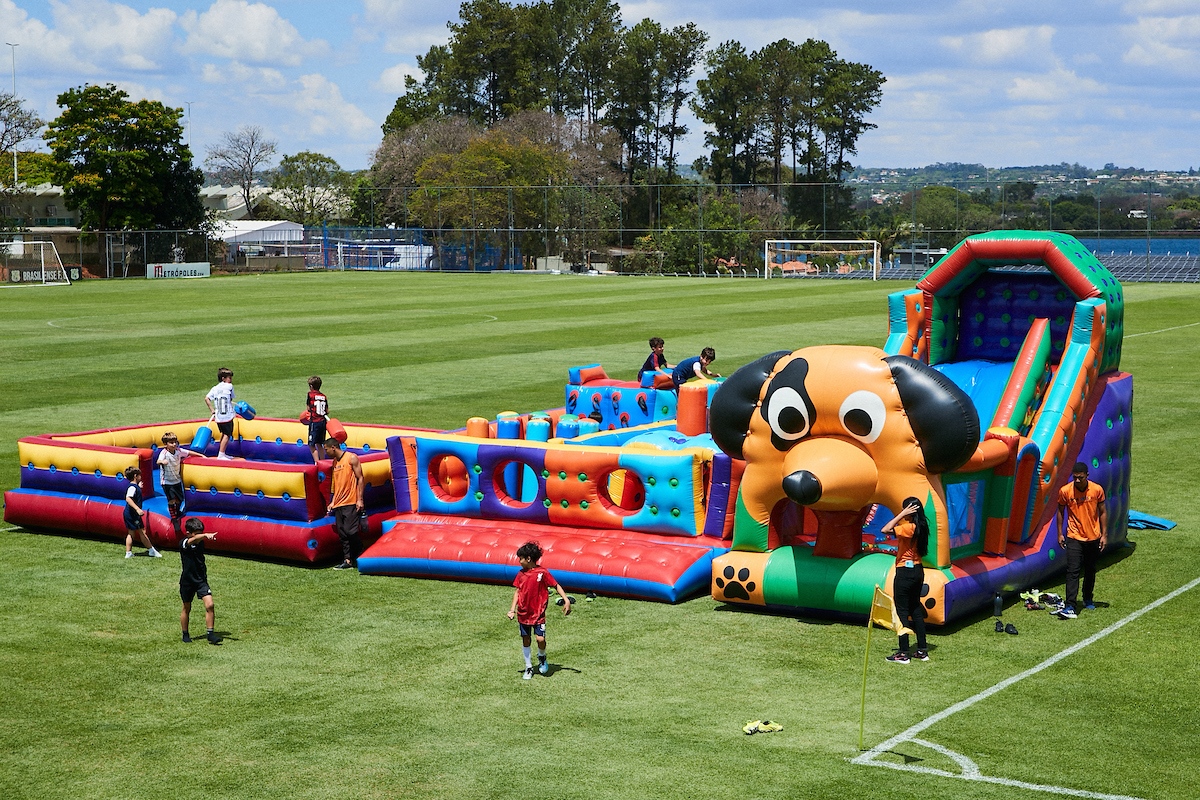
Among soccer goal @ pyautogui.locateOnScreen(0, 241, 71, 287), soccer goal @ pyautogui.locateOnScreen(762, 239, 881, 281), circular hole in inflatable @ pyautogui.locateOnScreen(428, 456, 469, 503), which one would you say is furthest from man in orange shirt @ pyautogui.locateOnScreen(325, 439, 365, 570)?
soccer goal @ pyautogui.locateOnScreen(0, 241, 71, 287)

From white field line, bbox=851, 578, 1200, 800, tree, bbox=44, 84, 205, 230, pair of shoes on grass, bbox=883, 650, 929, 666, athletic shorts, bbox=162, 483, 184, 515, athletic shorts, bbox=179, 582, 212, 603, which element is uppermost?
tree, bbox=44, 84, 205, 230

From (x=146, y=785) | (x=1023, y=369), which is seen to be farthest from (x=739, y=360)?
(x=146, y=785)

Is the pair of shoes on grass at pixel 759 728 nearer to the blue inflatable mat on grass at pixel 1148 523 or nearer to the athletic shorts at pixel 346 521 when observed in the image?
the athletic shorts at pixel 346 521

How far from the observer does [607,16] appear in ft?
414

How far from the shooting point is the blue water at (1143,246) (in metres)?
68.1

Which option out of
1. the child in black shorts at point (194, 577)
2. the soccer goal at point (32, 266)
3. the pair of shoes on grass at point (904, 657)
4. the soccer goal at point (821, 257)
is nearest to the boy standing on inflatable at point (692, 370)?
the pair of shoes on grass at point (904, 657)

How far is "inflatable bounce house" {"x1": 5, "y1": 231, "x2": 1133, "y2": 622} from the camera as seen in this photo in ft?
45.1

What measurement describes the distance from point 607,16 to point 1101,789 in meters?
122

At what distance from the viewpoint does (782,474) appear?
46.7ft

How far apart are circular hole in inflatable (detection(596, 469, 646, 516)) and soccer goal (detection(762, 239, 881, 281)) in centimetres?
5774

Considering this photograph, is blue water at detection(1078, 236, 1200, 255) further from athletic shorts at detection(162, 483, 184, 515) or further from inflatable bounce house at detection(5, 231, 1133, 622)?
athletic shorts at detection(162, 483, 184, 515)

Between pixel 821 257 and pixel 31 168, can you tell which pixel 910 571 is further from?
pixel 31 168

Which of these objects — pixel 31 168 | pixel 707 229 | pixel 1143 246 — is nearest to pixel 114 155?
pixel 31 168

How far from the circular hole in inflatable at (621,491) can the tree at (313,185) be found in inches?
4892
